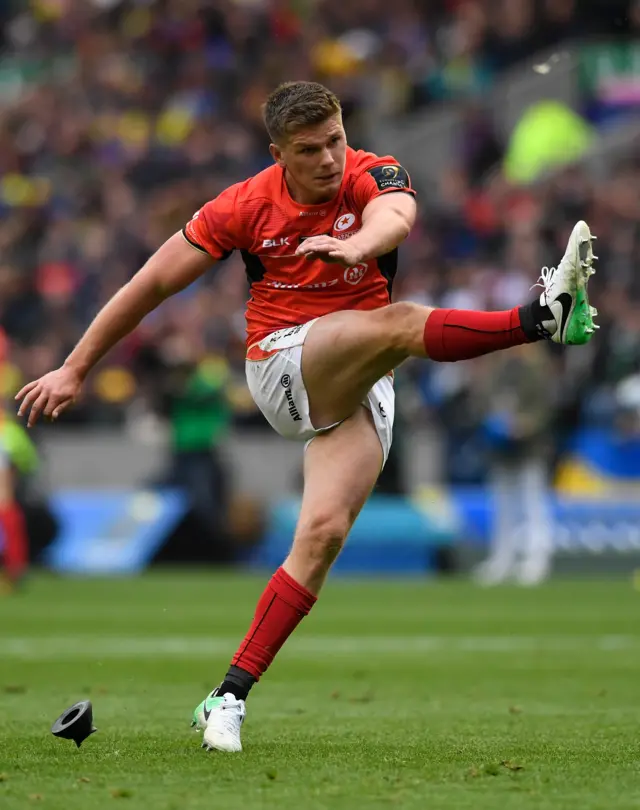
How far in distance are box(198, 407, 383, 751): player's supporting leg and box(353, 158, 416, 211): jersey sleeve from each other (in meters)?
0.92

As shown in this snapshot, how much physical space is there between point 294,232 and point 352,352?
536 mm

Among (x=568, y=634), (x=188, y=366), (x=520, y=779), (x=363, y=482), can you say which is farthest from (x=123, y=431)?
(x=520, y=779)

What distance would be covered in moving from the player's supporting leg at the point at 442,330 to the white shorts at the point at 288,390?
87 mm

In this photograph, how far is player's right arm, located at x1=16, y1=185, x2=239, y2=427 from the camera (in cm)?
591

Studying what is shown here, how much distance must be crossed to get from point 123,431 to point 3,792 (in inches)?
533

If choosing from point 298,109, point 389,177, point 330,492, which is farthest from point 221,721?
point 298,109

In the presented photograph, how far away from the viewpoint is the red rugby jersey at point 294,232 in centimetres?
597

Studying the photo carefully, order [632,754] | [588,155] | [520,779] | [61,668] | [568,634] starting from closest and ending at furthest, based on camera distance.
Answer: [520,779] → [632,754] → [61,668] → [568,634] → [588,155]

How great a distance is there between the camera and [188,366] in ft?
56.2

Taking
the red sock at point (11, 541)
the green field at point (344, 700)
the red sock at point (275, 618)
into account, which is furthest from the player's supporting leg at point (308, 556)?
the red sock at point (11, 541)

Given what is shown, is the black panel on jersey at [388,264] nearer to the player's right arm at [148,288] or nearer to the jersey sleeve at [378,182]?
the jersey sleeve at [378,182]

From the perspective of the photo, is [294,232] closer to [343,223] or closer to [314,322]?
[343,223]

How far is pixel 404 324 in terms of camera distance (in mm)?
5707

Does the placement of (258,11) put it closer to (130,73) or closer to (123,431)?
(130,73)
